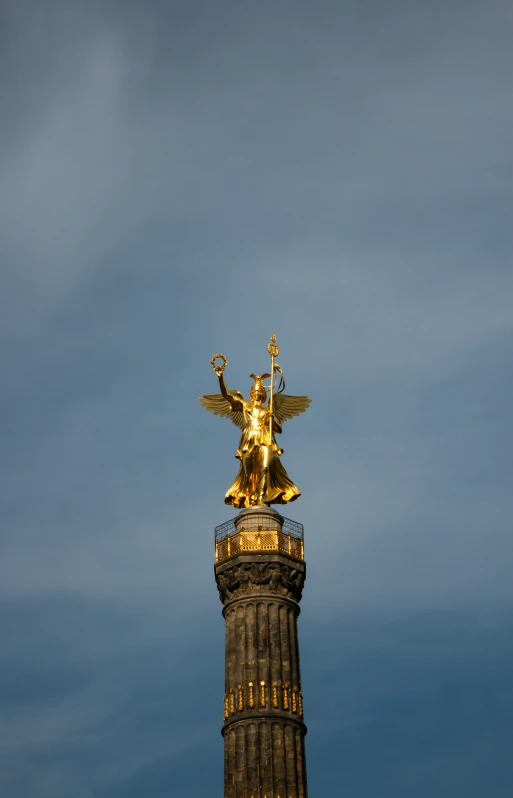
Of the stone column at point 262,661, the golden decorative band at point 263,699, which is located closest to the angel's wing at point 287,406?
the stone column at point 262,661

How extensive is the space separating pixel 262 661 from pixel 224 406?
13297 mm

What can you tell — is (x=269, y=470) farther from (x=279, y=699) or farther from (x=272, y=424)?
(x=279, y=699)

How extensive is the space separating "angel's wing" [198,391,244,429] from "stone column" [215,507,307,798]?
17.3 ft

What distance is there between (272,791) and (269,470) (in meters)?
14.9

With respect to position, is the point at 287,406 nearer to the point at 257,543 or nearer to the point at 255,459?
the point at 255,459

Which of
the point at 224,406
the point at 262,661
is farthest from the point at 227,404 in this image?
the point at 262,661

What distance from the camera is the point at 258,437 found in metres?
58.6

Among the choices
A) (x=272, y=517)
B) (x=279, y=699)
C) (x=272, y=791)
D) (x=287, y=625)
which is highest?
(x=272, y=517)

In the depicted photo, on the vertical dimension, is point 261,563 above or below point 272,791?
above

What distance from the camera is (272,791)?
163ft

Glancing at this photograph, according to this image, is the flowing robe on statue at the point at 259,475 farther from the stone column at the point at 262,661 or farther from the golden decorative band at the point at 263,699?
the golden decorative band at the point at 263,699

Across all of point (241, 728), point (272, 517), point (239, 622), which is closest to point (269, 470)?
point (272, 517)

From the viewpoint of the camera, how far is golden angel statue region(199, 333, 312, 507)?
58.1 meters

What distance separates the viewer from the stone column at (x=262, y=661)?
5028 centimetres
